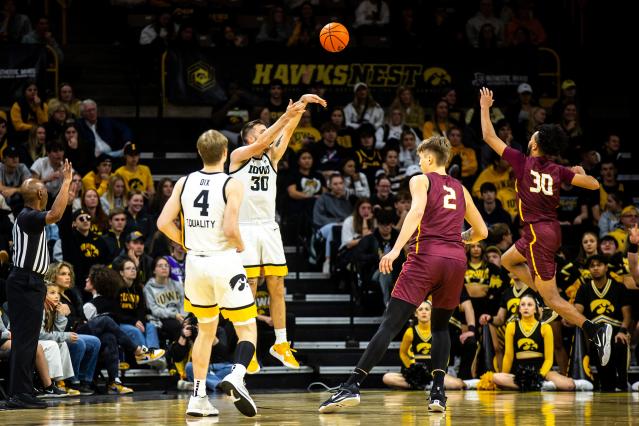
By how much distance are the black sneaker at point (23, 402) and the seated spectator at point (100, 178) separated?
17.7 feet

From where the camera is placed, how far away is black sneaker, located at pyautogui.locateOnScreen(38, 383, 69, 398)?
1219cm

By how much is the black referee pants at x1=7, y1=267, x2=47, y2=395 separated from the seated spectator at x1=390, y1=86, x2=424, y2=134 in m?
9.07

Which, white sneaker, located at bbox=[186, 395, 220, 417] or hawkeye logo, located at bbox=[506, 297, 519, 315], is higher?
hawkeye logo, located at bbox=[506, 297, 519, 315]

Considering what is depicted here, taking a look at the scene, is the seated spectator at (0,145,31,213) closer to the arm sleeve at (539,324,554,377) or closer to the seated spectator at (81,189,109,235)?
the seated spectator at (81,189,109,235)

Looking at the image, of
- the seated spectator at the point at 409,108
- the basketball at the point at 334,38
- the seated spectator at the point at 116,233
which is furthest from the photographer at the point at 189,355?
the seated spectator at the point at 409,108

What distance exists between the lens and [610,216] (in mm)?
16844

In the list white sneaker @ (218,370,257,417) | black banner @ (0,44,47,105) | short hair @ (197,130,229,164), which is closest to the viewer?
white sneaker @ (218,370,257,417)

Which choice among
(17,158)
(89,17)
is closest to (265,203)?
(17,158)

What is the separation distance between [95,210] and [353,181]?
406cm

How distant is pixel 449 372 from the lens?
1423cm

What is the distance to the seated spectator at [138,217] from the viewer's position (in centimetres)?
1512

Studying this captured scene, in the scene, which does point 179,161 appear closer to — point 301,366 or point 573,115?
point 301,366

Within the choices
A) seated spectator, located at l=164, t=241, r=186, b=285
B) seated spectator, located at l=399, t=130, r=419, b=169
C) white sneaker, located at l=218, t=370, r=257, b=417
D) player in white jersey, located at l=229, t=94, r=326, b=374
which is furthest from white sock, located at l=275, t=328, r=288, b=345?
seated spectator, located at l=399, t=130, r=419, b=169

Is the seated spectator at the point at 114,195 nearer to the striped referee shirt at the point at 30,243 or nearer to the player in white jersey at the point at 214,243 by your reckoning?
the striped referee shirt at the point at 30,243
